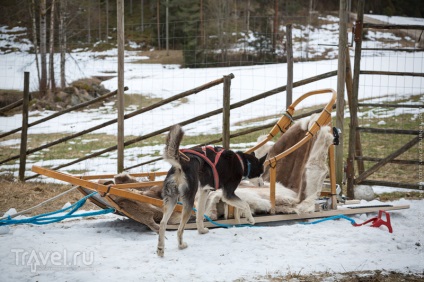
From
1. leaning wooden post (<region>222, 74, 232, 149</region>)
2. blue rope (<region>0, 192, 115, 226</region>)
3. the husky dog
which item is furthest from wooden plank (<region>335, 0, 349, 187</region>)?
blue rope (<region>0, 192, 115, 226</region>)

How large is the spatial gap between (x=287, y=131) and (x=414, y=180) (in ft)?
→ 9.50

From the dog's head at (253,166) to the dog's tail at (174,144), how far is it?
1224 mm

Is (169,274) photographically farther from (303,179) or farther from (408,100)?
(408,100)

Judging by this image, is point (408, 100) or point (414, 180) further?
point (408, 100)

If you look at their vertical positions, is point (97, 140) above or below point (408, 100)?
below

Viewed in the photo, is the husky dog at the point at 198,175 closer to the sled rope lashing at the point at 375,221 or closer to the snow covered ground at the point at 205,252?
the snow covered ground at the point at 205,252

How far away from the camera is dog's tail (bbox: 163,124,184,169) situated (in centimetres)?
396

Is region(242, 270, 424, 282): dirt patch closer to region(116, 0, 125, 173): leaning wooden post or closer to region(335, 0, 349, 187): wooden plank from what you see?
region(335, 0, 349, 187): wooden plank

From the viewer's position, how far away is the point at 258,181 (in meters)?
5.36

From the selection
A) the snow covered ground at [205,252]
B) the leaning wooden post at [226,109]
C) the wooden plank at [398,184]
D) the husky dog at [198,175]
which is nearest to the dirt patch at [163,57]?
the leaning wooden post at [226,109]

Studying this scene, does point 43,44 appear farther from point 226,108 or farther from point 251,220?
point 251,220

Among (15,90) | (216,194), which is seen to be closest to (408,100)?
(216,194)

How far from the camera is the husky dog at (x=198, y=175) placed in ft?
13.3

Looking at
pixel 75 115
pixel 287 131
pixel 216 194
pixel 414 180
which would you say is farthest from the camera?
pixel 75 115
